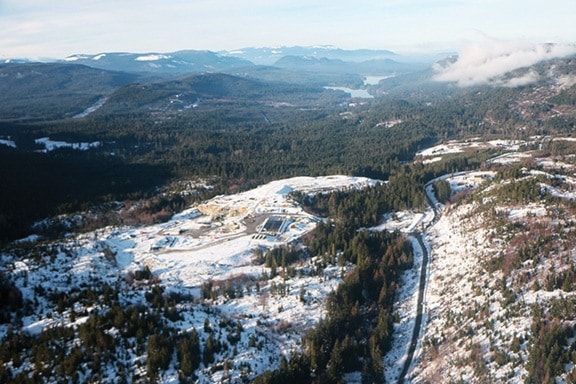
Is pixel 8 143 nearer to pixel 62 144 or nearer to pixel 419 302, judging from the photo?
pixel 62 144

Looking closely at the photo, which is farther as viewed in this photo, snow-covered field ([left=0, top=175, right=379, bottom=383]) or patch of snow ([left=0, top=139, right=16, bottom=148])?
patch of snow ([left=0, top=139, right=16, bottom=148])

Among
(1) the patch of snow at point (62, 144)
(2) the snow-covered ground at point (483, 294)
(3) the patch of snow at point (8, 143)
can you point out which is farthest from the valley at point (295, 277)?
(3) the patch of snow at point (8, 143)

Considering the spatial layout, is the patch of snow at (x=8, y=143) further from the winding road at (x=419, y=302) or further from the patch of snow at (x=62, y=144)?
the winding road at (x=419, y=302)

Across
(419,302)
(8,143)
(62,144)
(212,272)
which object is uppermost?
(8,143)

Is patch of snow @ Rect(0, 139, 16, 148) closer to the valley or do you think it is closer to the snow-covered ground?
the valley

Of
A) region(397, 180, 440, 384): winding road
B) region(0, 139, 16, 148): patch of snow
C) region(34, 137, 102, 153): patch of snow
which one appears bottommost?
region(397, 180, 440, 384): winding road

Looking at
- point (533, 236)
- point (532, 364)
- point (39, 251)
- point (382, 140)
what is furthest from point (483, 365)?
point (382, 140)

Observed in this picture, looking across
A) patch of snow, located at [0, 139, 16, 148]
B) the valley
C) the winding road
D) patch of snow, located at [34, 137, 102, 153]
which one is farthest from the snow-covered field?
patch of snow, located at [0, 139, 16, 148]

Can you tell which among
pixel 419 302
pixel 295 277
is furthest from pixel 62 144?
pixel 419 302

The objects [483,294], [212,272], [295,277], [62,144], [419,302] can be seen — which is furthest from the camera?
[62,144]

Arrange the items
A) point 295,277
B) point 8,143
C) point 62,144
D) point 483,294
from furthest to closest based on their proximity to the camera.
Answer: point 62,144, point 8,143, point 295,277, point 483,294

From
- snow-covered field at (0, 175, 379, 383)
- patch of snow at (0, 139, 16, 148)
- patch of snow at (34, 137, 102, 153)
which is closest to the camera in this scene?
snow-covered field at (0, 175, 379, 383)
